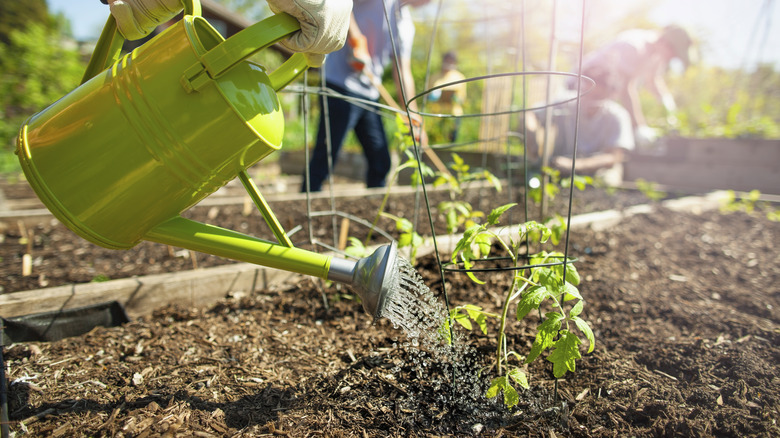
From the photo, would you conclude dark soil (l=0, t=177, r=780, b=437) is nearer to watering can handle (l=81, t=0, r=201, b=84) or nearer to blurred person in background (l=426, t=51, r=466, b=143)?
→ watering can handle (l=81, t=0, r=201, b=84)

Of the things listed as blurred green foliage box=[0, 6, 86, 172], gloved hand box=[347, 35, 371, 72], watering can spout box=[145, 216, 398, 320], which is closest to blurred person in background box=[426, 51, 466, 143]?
gloved hand box=[347, 35, 371, 72]

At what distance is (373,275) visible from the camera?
873mm

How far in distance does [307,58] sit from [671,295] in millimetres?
→ 1923

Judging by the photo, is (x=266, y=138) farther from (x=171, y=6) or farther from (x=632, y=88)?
(x=632, y=88)

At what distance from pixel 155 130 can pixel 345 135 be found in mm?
1986

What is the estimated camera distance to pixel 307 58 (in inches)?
36.9

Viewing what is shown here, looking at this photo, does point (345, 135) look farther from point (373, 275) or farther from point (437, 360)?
point (373, 275)

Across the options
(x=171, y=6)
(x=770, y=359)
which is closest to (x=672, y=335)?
(x=770, y=359)

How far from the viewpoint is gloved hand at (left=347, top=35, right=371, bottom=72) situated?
2.51 meters

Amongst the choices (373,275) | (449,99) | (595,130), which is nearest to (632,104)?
(595,130)

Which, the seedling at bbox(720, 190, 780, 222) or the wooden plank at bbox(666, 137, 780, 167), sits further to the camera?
the wooden plank at bbox(666, 137, 780, 167)

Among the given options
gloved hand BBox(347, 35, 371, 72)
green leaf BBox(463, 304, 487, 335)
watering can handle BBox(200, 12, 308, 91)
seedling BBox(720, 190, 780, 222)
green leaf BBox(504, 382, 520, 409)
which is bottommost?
seedling BBox(720, 190, 780, 222)

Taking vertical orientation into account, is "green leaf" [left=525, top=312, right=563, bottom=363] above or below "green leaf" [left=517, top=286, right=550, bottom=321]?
below

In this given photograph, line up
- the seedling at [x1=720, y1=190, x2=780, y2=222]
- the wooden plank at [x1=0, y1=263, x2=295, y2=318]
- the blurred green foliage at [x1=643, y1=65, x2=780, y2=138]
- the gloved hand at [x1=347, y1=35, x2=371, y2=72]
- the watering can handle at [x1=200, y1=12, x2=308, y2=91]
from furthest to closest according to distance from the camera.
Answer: the blurred green foliage at [x1=643, y1=65, x2=780, y2=138], the seedling at [x1=720, y1=190, x2=780, y2=222], the gloved hand at [x1=347, y1=35, x2=371, y2=72], the wooden plank at [x1=0, y1=263, x2=295, y2=318], the watering can handle at [x1=200, y1=12, x2=308, y2=91]
